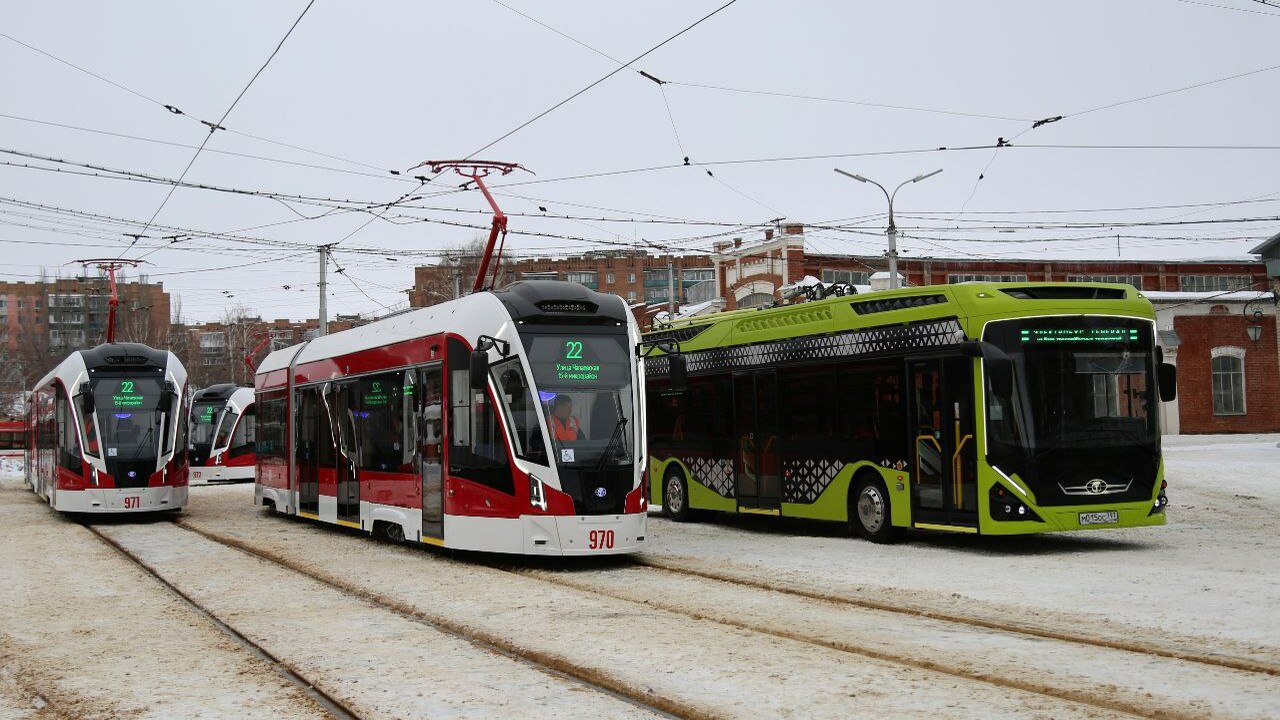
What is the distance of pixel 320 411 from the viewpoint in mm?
21734

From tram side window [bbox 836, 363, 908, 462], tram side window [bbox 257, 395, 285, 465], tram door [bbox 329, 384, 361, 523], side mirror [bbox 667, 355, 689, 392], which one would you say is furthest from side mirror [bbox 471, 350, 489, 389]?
tram side window [bbox 257, 395, 285, 465]

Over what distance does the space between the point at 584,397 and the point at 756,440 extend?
17.9 ft

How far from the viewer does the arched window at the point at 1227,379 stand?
144ft

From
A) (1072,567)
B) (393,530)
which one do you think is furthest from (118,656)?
(1072,567)

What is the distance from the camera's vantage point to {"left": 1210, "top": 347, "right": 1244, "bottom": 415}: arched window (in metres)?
43.9

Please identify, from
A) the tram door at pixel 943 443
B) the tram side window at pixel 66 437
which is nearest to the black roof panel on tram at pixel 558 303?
the tram door at pixel 943 443

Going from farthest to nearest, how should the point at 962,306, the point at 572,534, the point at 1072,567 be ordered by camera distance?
the point at 962,306 → the point at 572,534 → the point at 1072,567

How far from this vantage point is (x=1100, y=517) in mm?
15445

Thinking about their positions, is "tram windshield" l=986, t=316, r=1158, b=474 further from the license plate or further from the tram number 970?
the tram number 970

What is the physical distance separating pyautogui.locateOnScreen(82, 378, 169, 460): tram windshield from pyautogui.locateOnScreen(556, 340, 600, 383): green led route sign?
40.1ft

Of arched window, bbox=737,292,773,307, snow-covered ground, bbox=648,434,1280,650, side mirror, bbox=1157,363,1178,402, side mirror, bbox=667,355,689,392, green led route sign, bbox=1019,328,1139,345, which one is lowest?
snow-covered ground, bbox=648,434,1280,650

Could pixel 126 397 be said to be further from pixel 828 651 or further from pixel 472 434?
pixel 828 651

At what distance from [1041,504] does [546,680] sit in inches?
347

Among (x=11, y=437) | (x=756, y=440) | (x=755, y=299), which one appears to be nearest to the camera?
(x=756, y=440)
